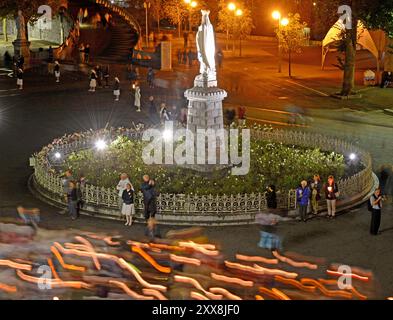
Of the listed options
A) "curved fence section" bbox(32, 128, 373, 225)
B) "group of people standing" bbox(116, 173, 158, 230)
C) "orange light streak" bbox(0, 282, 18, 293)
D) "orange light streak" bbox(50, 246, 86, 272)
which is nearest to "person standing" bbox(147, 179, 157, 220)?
"group of people standing" bbox(116, 173, 158, 230)

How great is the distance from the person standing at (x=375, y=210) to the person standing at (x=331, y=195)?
1.29 meters

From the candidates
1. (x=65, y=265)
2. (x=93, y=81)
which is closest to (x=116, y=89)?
(x=93, y=81)

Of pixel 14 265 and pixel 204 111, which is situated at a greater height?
pixel 204 111

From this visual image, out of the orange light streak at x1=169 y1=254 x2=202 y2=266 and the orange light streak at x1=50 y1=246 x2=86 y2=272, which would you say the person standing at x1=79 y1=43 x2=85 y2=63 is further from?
the orange light streak at x1=169 y1=254 x2=202 y2=266

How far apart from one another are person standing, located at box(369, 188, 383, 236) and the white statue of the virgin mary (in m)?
6.27

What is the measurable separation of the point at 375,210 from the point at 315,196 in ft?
6.17

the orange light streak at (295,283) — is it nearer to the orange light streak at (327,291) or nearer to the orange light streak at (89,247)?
the orange light streak at (327,291)

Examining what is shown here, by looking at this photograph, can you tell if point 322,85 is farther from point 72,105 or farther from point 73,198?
point 73,198

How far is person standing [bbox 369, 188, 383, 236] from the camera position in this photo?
58.3 ft

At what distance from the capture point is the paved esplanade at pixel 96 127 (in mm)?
17062

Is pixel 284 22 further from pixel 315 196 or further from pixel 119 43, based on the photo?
pixel 315 196

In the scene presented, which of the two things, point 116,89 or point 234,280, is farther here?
point 116,89

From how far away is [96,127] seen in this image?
30969 millimetres

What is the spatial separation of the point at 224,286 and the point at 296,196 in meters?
4.89
